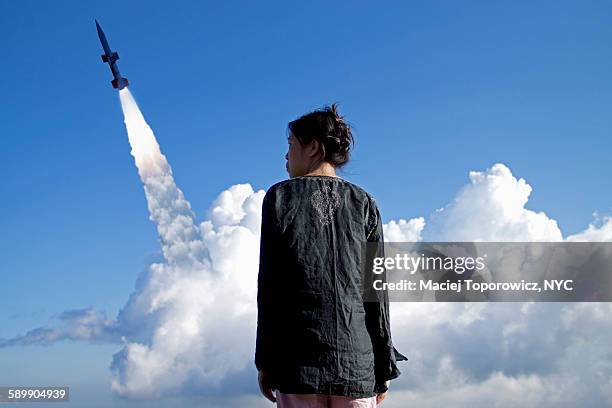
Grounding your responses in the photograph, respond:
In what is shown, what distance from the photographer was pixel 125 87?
83.6ft

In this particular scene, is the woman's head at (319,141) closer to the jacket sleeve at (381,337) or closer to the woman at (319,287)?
the woman at (319,287)

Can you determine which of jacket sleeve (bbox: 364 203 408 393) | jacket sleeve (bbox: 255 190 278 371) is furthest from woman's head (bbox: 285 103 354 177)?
jacket sleeve (bbox: 364 203 408 393)

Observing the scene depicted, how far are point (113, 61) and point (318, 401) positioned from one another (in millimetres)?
23756

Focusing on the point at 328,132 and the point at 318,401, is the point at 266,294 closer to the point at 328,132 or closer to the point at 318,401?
the point at 318,401

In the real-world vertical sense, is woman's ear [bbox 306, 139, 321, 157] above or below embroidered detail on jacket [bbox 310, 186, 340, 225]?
above

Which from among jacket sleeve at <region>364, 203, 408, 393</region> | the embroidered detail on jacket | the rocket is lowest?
jacket sleeve at <region>364, 203, 408, 393</region>

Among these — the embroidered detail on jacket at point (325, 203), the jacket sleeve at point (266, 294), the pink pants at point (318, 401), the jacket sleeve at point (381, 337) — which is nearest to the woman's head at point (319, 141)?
the embroidered detail on jacket at point (325, 203)

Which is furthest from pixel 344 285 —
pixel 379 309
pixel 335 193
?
pixel 335 193

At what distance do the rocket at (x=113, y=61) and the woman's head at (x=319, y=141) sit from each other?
72.6 feet

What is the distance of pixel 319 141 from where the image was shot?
4.54 metres

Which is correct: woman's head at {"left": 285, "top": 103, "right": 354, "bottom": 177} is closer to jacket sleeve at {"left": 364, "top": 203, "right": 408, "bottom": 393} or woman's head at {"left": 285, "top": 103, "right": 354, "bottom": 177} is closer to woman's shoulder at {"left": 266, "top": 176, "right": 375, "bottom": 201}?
woman's shoulder at {"left": 266, "top": 176, "right": 375, "bottom": 201}

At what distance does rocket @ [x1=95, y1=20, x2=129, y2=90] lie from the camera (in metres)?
25.4

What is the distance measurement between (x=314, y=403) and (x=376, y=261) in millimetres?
993

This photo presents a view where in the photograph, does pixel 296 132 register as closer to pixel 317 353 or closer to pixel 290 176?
pixel 290 176
